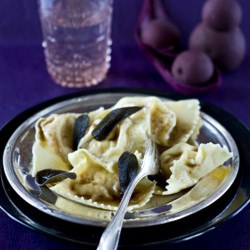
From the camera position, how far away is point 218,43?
148 cm

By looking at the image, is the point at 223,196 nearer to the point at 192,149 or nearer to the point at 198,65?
the point at 192,149

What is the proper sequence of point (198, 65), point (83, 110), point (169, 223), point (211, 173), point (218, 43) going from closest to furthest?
point (169, 223)
point (211, 173)
point (83, 110)
point (198, 65)
point (218, 43)

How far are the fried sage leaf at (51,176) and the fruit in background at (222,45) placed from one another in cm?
74

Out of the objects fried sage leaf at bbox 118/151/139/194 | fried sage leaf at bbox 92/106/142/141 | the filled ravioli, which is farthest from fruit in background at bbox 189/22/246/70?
fried sage leaf at bbox 118/151/139/194

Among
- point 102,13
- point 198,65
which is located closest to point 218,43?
point 198,65

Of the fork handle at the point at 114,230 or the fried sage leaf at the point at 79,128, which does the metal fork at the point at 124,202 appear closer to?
the fork handle at the point at 114,230

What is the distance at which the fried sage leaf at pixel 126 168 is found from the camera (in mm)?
887

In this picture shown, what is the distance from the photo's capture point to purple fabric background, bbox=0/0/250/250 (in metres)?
1.39

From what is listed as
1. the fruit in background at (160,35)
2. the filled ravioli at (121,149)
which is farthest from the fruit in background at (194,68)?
the filled ravioli at (121,149)

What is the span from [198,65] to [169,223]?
653 mm

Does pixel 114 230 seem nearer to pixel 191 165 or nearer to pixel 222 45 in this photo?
pixel 191 165

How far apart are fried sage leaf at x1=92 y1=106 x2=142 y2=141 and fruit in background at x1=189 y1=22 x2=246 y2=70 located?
0.55 m

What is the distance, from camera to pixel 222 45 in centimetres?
149

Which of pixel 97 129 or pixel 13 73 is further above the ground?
pixel 97 129
